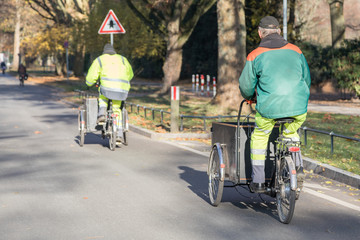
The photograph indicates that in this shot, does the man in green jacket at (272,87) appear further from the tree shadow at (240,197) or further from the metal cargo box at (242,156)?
the tree shadow at (240,197)

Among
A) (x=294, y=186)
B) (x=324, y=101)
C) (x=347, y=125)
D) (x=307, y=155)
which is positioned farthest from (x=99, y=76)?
(x=324, y=101)

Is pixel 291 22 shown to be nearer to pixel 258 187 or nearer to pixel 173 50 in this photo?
pixel 173 50

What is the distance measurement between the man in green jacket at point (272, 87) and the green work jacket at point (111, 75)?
16.5 feet

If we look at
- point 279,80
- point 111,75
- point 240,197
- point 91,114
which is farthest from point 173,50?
point 279,80

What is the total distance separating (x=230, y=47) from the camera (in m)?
17.2

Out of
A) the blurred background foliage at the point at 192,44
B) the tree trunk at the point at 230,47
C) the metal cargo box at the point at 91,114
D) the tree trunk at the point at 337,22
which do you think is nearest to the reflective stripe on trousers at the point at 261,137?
the metal cargo box at the point at 91,114

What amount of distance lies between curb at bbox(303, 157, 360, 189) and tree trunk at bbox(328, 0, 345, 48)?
18.6 metres

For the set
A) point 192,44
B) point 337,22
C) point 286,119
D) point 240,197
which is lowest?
point 240,197

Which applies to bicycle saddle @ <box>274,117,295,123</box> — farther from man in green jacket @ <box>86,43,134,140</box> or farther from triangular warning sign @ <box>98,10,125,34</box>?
triangular warning sign @ <box>98,10,125,34</box>

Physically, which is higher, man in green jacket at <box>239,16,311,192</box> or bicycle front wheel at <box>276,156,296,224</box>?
man in green jacket at <box>239,16,311,192</box>

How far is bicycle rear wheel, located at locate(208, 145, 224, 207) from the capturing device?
20.2 feet

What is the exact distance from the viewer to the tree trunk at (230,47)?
17078 mm

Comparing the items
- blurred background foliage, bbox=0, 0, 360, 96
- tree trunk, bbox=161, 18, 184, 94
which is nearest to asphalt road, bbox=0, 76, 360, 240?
blurred background foliage, bbox=0, 0, 360, 96

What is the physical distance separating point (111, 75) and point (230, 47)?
7462 millimetres
